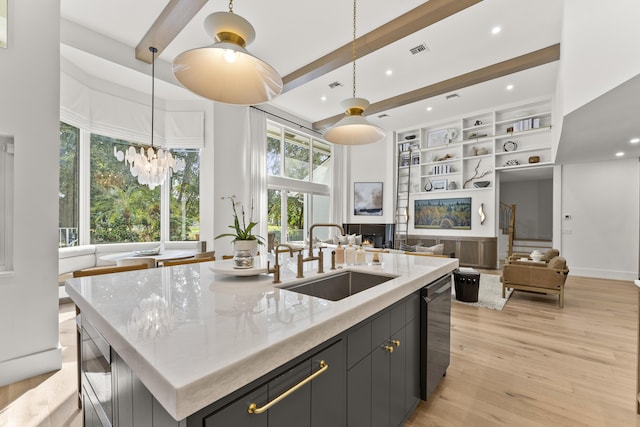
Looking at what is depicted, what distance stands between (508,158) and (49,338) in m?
8.64

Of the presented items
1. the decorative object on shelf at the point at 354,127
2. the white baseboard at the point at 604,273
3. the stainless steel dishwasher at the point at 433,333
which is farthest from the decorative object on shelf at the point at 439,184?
the stainless steel dishwasher at the point at 433,333

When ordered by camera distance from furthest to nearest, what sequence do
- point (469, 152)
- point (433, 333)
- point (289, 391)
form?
point (469, 152) → point (433, 333) → point (289, 391)

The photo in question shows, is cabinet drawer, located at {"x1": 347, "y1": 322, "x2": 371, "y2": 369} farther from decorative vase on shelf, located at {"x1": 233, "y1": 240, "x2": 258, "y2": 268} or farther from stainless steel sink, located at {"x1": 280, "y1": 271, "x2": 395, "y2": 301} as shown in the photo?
A: decorative vase on shelf, located at {"x1": 233, "y1": 240, "x2": 258, "y2": 268}

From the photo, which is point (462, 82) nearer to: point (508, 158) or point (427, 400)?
point (508, 158)

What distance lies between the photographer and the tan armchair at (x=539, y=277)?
13.1 feet

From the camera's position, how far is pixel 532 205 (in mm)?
9578

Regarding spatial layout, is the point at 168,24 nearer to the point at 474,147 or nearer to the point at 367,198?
the point at 367,198

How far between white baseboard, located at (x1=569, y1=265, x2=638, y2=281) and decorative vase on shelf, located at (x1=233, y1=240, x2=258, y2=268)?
766 cm

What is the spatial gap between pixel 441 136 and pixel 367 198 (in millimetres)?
2730

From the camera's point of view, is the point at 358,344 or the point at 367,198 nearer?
the point at 358,344

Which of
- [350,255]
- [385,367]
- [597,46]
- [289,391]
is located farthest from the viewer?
[597,46]

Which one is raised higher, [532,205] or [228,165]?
[228,165]

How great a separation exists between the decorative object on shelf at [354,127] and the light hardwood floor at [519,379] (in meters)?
2.13

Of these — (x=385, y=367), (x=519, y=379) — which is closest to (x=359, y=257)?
(x=385, y=367)
